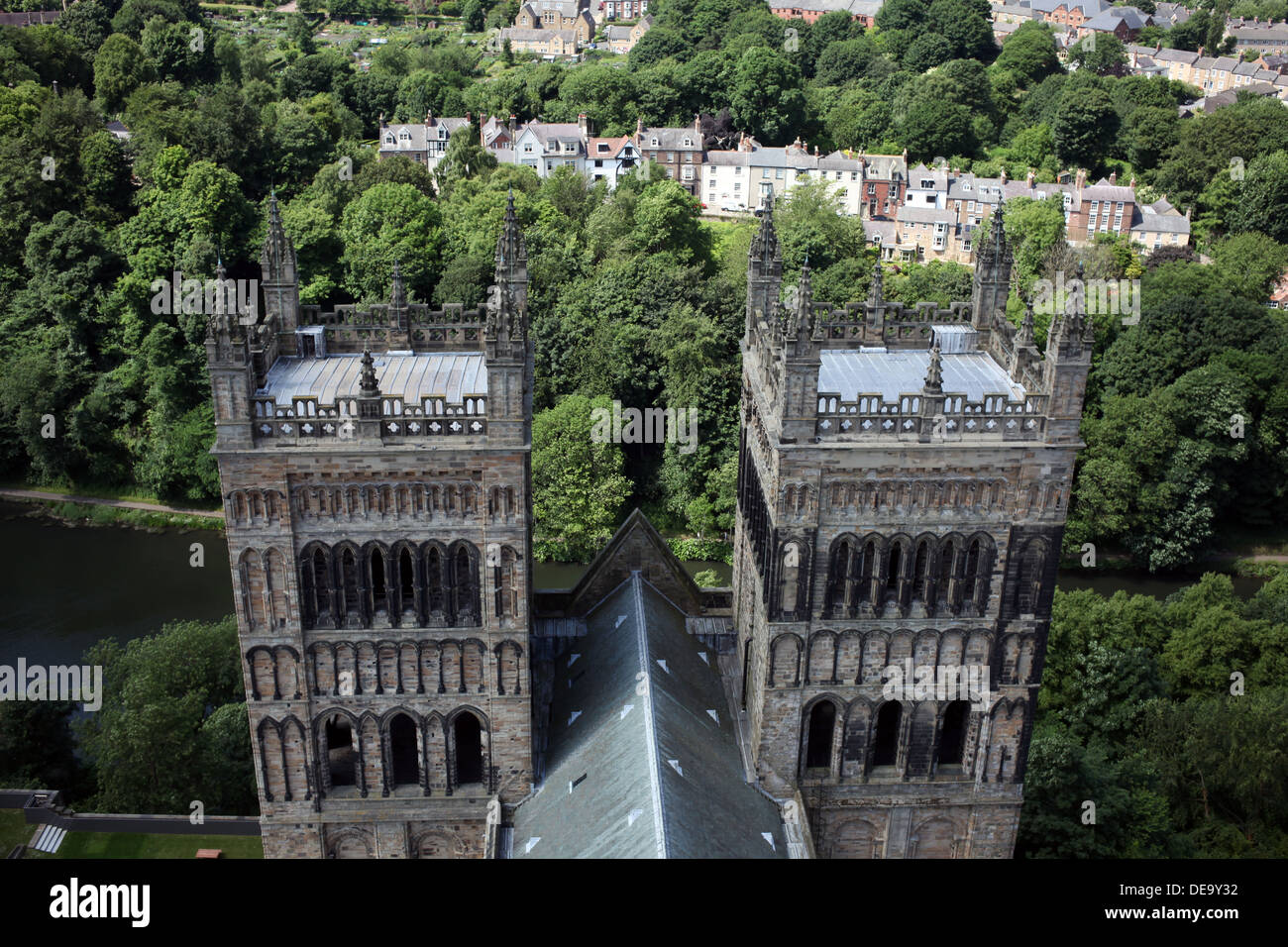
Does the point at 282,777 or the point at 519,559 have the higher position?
the point at 519,559

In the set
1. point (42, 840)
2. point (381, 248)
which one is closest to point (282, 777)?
point (42, 840)

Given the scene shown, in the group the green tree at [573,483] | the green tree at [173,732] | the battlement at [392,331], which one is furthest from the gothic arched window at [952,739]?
the green tree at [573,483]

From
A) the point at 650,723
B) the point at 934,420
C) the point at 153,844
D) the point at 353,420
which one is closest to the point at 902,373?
the point at 934,420

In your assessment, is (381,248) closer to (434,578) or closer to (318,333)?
(318,333)

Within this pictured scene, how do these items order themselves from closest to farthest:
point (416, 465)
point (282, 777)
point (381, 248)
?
1. point (416, 465)
2. point (282, 777)
3. point (381, 248)

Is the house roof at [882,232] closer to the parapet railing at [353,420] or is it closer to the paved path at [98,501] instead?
the paved path at [98,501]

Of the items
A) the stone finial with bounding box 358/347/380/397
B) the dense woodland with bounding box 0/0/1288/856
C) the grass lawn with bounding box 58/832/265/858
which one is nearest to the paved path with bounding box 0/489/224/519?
the dense woodland with bounding box 0/0/1288/856
